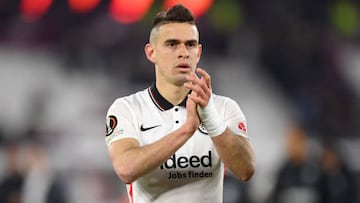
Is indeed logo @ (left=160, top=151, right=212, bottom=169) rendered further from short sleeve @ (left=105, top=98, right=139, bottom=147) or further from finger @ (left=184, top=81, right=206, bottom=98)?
finger @ (left=184, top=81, right=206, bottom=98)

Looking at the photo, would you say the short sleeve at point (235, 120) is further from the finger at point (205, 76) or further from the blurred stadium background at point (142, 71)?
the blurred stadium background at point (142, 71)

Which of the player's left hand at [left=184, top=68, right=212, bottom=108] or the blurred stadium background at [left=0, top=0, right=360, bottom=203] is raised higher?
the blurred stadium background at [left=0, top=0, right=360, bottom=203]

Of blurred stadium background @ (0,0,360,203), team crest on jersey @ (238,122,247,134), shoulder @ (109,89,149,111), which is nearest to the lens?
team crest on jersey @ (238,122,247,134)

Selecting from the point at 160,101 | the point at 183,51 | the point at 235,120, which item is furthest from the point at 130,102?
the point at 235,120

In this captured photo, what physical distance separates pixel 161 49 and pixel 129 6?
7.34 meters

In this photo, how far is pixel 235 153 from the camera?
418cm

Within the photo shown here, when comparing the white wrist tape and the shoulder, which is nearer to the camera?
the white wrist tape

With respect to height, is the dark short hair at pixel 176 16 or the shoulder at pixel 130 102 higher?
the dark short hair at pixel 176 16

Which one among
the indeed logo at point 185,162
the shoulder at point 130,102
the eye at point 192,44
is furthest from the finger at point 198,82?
the shoulder at point 130,102

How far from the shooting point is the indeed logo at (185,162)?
4.39m

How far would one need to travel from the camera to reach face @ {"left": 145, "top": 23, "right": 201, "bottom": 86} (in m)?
4.34

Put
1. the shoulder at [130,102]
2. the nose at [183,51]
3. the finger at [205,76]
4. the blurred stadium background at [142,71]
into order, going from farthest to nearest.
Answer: the blurred stadium background at [142,71] → the shoulder at [130,102] → the nose at [183,51] → the finger at [205,76]

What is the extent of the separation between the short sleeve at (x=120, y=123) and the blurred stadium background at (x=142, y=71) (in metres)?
5.98

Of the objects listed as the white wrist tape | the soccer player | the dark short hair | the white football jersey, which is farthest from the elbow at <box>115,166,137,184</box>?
→ the dark short hair
